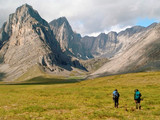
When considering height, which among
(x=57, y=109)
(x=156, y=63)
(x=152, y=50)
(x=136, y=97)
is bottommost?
(x=57, y=109)

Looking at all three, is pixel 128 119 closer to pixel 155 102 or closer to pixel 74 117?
pixel 74 117

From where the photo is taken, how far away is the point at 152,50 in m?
199

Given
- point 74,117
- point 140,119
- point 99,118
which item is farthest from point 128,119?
point 74,117

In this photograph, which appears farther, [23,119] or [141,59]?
[141,59]

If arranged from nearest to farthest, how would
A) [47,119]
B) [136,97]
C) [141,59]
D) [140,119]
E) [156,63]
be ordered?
[140,119] → [47,119] → [136,97] → [156,63] → [141,59]

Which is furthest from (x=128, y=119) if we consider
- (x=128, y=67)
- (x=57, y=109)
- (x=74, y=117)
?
(x=128, y=67)

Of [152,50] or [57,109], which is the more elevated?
[152,50]

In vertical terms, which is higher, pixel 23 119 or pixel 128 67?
pixel 128 67

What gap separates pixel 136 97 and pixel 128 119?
23.3 feet

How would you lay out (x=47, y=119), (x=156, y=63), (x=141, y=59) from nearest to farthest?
(x=47, y=119)
(x=156, y=63)
(x=141, y=59)

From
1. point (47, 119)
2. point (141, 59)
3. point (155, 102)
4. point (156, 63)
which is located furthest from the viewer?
point (141, 59)

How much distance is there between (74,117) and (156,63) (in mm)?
162817

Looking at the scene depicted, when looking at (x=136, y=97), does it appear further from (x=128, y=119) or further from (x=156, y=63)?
(x=156, y=63)

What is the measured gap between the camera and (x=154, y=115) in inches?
888
